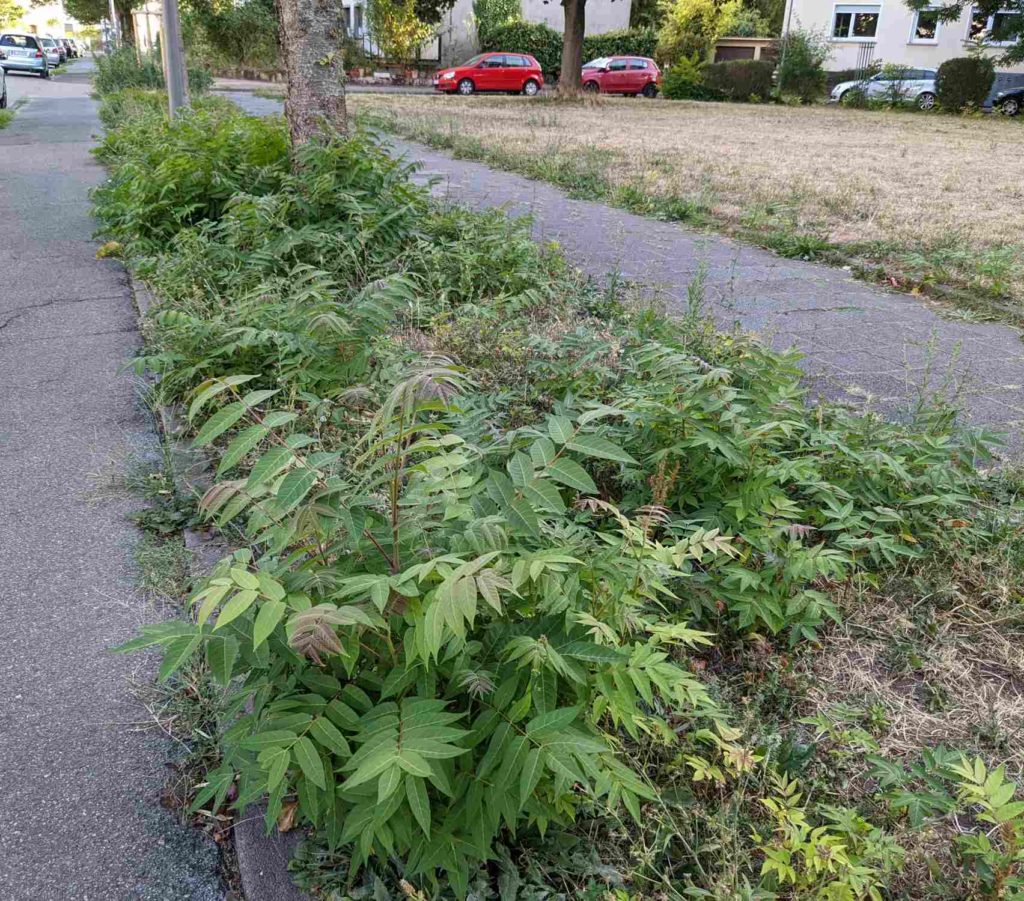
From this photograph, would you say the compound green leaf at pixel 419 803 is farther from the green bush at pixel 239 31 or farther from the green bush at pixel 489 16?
the green bush at pixel 489 16

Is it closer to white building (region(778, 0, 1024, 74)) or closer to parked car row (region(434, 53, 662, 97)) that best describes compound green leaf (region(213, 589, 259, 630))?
parked car row (region(434, 53, 662, 97))

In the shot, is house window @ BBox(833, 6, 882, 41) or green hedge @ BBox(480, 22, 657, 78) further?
green hedge @ BBox(480, 22, 657, 78)

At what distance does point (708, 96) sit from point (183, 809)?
3808 centimetres

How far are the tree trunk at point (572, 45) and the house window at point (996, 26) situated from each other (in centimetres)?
1477

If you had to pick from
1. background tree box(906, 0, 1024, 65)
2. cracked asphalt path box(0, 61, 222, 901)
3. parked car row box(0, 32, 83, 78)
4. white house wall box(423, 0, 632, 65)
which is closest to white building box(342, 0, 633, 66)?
white house wall box(423, 0, 632, 65)

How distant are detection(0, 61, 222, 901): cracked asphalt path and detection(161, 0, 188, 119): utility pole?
537 cm

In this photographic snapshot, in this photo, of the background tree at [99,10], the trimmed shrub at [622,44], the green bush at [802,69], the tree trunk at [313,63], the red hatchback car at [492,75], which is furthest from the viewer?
the background tree at [99,10]

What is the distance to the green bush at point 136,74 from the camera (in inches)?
854

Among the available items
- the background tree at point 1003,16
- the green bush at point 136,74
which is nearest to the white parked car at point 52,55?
the green bush at point 136,74

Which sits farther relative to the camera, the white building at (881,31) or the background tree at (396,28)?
the background tree at (396,28)

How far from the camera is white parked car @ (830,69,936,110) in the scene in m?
31.2

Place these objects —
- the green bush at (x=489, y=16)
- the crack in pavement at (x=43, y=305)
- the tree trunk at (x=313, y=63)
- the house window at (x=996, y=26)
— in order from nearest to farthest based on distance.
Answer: the crack in pavement at (x=43, y=305)
the tree trunk at (x=313, y=63)
the house window at (x=996, y=26)
the green bush at (x=489, y=16)

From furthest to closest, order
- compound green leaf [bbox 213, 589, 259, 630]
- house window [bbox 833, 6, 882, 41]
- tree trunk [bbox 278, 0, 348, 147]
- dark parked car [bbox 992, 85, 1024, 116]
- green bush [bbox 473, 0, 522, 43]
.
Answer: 1. green bush [bbox 473, 0, 522, 43]
2. house window [bbox 833, 6, 882, 41]
3. dark parked car [bbox 992, 85, 1024, 116]
4. tree trunk [bbox 278, 0, 348, 147]
5. compound green leaf [bbox 213, 589, 259, 630]

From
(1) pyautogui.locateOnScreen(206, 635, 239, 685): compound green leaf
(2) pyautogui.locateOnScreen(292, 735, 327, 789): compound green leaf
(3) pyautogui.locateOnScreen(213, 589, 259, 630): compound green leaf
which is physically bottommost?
(2) pyautogui.locateOnScreen(292, 735, 327, 789): compound green leaf
